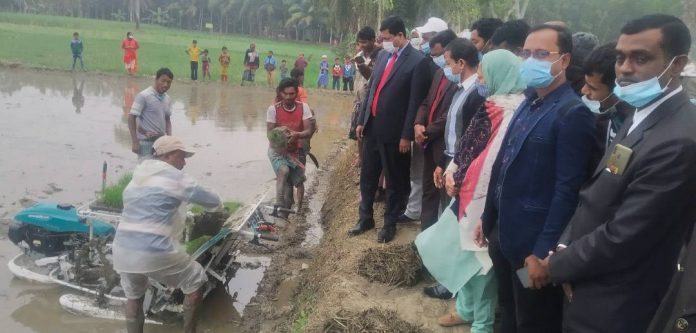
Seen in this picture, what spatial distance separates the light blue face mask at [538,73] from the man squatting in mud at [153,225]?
8.93 feet

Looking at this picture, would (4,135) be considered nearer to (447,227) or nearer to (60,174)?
(60,174)

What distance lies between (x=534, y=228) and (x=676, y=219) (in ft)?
2.43

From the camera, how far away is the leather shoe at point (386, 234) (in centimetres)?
511

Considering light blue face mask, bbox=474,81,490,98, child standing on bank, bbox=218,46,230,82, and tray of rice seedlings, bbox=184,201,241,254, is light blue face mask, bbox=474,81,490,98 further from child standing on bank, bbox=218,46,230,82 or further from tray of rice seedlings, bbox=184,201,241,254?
child standing on bank, bbox=218,46,230,82

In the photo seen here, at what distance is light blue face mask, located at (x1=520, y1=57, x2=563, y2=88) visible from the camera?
268cm

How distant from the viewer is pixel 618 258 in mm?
2061

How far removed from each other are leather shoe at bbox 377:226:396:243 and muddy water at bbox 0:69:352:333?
1.59m

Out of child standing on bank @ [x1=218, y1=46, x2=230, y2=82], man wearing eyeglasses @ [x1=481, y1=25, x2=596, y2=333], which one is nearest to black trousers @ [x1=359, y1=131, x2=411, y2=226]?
man wearing eyeglasses @ [x1=481, y1=25, x2=596, y2=333]

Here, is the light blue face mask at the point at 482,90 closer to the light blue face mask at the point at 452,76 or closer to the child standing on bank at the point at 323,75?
the light blue face mask at the point at 452,76

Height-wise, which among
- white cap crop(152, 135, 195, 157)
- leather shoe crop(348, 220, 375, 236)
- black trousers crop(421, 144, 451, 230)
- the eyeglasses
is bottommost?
leather shoe crop(348, 220, 375, 236)

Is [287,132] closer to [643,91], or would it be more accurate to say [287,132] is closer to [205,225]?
[205,225]

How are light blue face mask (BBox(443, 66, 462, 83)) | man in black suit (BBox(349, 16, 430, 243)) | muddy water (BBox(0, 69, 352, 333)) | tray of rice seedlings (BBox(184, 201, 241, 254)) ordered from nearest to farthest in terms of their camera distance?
light blue face mask (BBox(443, 66, 462, 83)), man in black suit (BBox(349, 16, 430, 243)), muddy water (BBox(0, 69, 352, 333)), tray of rice seedlings (BBox(184, 201, 241, 254))

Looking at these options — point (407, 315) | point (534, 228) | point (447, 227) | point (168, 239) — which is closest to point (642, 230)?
point (534, 228)

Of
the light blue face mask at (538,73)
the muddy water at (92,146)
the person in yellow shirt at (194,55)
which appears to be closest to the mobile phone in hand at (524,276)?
the light blue face mask at (538,73)
